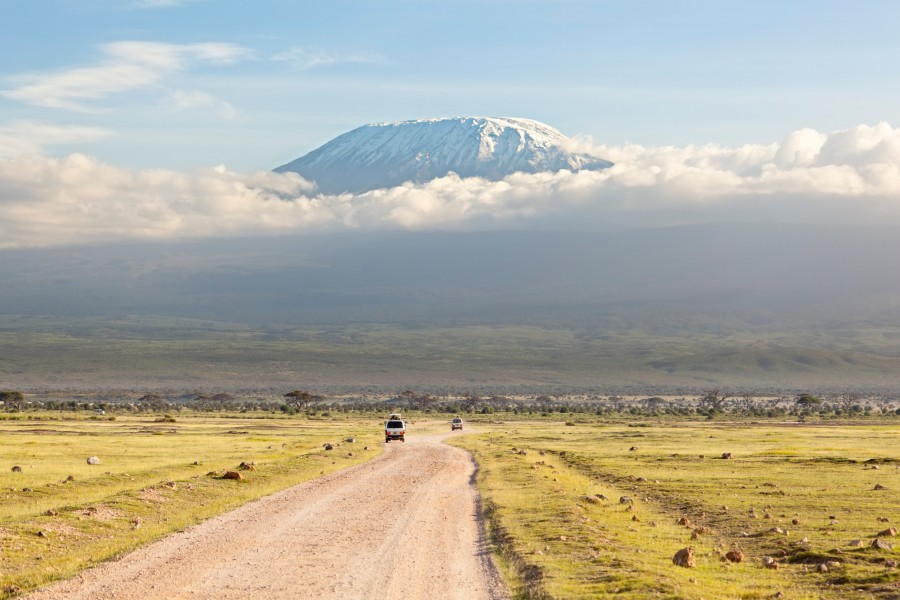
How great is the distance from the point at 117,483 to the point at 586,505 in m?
16.7

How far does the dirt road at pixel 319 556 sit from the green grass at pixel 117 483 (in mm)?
1208

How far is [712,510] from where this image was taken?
3098 cm

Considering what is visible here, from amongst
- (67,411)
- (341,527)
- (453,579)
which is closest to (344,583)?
(453,579)

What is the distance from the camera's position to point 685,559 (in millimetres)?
20875

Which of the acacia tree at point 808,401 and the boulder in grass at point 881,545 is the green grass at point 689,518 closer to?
the boulder in grass at point 881,545

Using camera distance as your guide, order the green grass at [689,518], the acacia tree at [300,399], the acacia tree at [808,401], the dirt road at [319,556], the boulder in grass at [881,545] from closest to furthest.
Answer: the dirt road at [319,556]
the green grass at [689,518]
the boulder in grass at [881,545]
the acacia tree at [300,399]
the acacia tree at [808,401]

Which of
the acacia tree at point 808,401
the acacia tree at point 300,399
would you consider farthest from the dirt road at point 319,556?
the acacia tree at point 808,401

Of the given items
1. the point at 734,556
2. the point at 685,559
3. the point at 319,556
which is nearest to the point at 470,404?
the point at 734,556

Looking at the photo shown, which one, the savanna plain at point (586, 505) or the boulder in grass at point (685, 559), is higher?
the boulder in grass at point (685, 559)

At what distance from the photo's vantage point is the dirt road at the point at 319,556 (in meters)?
18.0

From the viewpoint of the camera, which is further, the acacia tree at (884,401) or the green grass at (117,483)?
the acacia tree at (884,401)

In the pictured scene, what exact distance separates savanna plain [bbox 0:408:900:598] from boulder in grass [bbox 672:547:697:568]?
0.06 m

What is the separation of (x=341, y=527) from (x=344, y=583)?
7.11 metres

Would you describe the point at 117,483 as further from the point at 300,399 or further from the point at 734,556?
the point at 300,399
